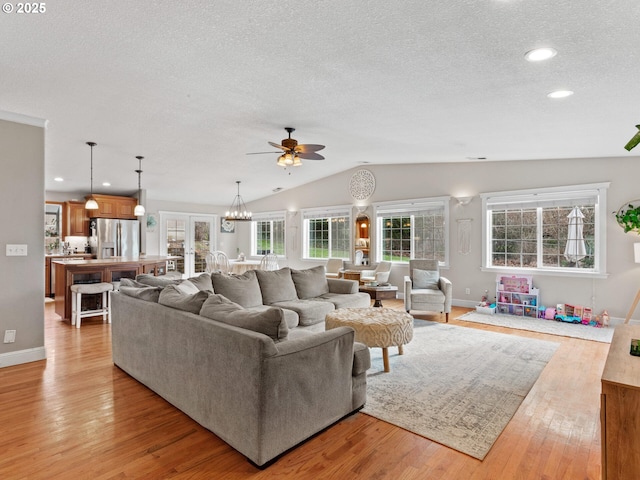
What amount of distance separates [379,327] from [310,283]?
193 centimetres

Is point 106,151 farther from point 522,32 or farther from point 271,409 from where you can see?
point 522,32

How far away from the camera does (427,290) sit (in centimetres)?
582

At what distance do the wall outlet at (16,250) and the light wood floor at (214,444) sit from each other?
1241mm

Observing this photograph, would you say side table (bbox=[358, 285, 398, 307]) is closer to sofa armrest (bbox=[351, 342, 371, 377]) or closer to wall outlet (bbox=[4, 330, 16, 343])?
sofa armrest (bbox=[351, 342, 371, 377])

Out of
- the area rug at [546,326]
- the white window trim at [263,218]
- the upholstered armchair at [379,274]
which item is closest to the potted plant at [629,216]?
the area rug at [546,326]

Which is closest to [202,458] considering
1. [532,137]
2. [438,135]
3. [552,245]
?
[438,135]

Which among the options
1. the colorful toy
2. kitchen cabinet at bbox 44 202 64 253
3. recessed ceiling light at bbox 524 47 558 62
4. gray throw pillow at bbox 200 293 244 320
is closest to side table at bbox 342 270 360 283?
the colorful toy

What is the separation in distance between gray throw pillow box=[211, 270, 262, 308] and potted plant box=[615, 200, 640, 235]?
5.03 meters

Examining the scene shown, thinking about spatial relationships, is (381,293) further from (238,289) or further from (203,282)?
(203,282)

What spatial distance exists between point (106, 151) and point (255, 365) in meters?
5.04

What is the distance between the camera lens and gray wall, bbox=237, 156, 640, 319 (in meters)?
5.08

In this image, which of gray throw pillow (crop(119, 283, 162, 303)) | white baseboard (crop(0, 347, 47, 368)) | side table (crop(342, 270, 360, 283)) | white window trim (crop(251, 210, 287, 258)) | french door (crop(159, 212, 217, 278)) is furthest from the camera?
white window trim (crop(251, 210, 287, 258))

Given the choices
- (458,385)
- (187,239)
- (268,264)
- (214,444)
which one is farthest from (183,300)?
(187,239)

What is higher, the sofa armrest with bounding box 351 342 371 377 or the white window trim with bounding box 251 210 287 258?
the white window trim with bounding box 251 210 287 258
